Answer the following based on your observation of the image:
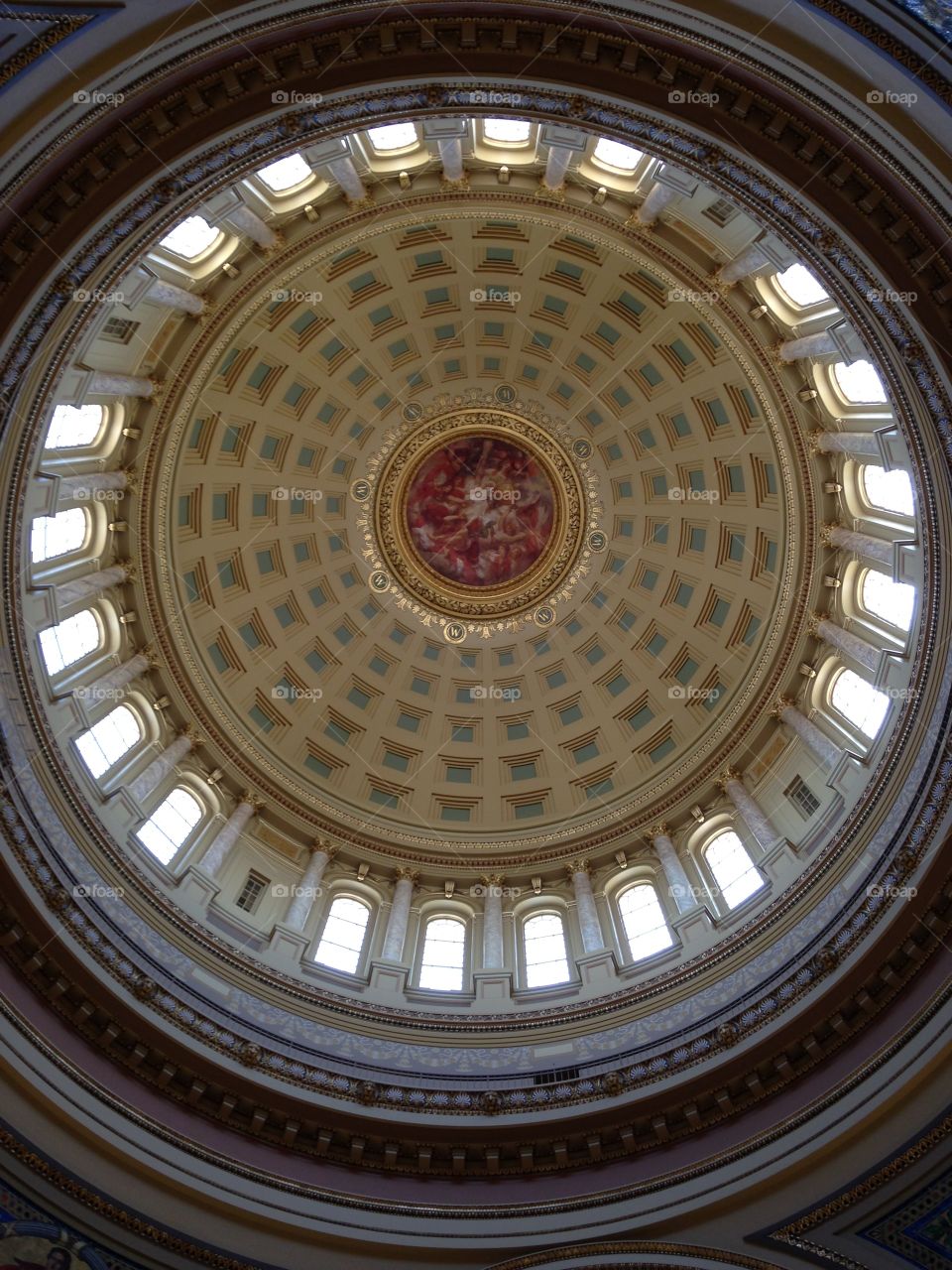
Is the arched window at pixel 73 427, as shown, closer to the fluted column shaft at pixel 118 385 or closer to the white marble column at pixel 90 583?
the fluted column shaft at pixel 118 385

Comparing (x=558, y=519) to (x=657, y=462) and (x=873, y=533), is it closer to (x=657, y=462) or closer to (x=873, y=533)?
(x=657, y=462)

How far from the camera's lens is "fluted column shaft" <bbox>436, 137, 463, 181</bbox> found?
71.0 ft

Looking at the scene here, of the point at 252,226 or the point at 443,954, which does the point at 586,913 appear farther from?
the point at 252,226

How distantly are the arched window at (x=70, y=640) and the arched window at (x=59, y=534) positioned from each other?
5.27 feet

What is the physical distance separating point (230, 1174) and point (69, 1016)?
147 inches

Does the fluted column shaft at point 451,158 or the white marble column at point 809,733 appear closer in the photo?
the fluted column shaft at point 451,158

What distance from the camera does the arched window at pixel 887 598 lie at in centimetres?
2219

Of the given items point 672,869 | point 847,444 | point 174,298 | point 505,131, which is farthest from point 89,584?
point 847,444

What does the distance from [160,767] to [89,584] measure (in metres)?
4.82

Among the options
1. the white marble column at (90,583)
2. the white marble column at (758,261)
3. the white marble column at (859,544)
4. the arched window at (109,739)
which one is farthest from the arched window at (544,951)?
the white marble column at (758,261)

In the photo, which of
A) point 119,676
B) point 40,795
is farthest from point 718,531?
point 40,795

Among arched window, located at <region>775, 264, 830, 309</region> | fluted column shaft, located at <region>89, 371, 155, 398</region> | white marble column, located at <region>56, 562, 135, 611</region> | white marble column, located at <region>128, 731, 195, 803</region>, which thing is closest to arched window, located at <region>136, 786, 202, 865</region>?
white marble column, located at <region>128, 731, 195, 803</region>

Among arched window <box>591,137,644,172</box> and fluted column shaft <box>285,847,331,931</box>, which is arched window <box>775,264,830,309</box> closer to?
Result: arched window <box>591,137,644,172</box>

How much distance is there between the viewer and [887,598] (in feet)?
77.4
